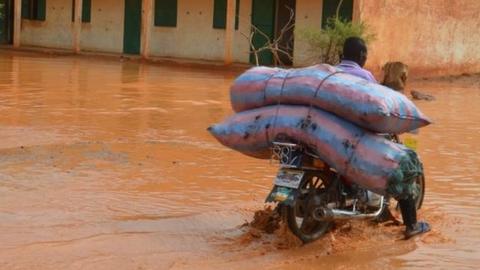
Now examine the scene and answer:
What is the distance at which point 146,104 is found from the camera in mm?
12758

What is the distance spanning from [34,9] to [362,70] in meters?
24.0

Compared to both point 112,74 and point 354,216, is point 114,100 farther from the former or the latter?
point 354,216

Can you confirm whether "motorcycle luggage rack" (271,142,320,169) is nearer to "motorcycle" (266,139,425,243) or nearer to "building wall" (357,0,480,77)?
"motorcycle" (266,139,425,243)

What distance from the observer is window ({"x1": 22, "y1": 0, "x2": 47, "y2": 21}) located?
27.3 metres

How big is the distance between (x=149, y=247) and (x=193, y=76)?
1382 cm

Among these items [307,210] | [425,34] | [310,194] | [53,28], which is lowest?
[307,210]

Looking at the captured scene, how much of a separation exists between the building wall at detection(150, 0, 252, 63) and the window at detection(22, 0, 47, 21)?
16.3ft

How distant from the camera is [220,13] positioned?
76.2ft

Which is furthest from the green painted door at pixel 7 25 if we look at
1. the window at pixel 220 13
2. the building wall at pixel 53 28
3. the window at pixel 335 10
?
the window at pixel 335 10

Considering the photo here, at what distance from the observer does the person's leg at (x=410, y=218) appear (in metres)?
5.47

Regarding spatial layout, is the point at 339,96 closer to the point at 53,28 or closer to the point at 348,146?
the point at 348,146

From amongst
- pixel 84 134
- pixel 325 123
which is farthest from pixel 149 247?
pixel 84 134

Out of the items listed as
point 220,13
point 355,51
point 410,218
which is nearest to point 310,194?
point 410,218

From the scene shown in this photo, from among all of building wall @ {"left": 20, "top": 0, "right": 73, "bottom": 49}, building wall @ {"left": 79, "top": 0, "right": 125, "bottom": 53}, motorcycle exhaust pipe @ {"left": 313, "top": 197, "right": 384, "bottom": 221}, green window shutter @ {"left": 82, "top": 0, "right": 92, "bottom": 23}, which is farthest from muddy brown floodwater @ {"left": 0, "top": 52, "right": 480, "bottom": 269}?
building wall @ {"left": 20, "top": 0, "right": 73, "bottom": 49}
